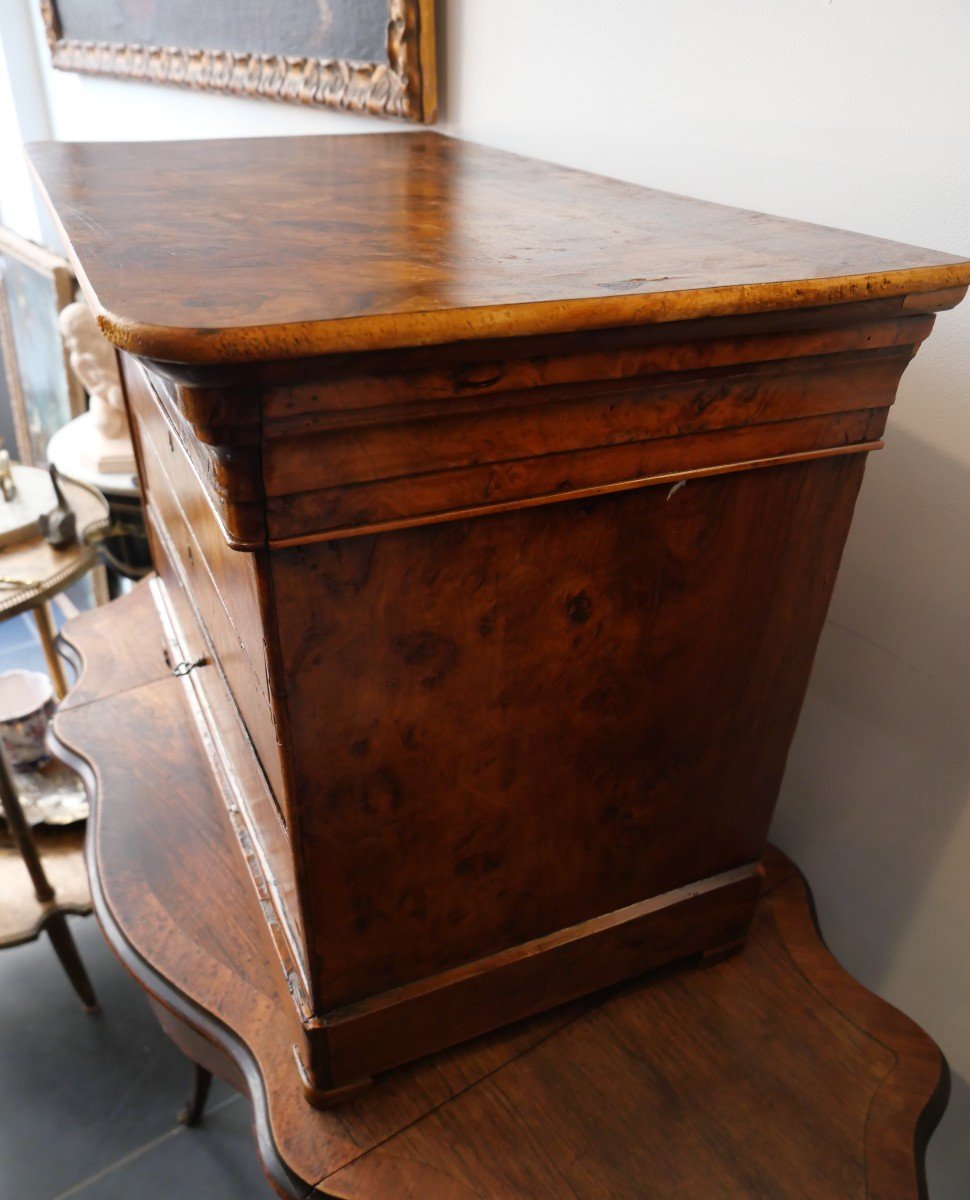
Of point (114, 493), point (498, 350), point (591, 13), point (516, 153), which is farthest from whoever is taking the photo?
point (114, 493)

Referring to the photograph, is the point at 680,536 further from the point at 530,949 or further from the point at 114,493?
the point at 114,493

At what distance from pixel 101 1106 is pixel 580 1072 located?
3.52ft

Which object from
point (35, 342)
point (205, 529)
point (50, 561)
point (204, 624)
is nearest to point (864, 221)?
point (205, 529)

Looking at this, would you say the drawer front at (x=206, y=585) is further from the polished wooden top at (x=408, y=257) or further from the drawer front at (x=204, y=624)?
the polished wooden top at (x=408, y=257)

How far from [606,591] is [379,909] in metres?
0.29

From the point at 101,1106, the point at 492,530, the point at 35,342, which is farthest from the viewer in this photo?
the point at 35,342

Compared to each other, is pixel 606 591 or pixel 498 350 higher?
pixel 498 350

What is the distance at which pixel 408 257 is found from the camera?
0.57 meters

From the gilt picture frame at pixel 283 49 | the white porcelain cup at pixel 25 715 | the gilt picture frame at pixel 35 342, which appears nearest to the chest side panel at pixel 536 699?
the gilt picture frame at pixel 283 49

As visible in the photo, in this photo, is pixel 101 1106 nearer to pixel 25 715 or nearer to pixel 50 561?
pixel 25 715

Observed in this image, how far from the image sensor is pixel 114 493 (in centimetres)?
181

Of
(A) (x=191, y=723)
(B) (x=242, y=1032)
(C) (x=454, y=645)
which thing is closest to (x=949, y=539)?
(C) (x=454, y=645)

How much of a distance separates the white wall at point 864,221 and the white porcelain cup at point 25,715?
1265 millimetres

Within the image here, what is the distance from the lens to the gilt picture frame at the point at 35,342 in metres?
2.36
